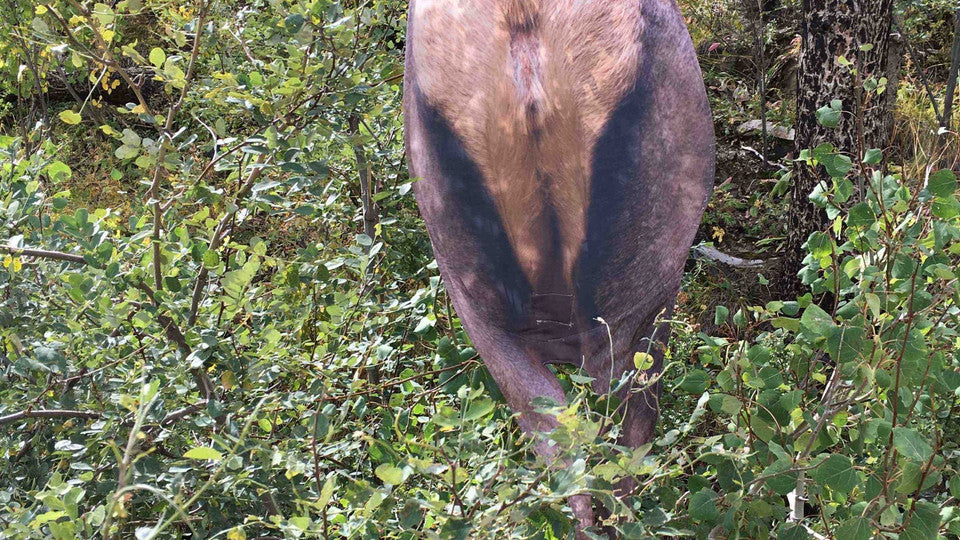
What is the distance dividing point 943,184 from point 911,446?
0.48 metres

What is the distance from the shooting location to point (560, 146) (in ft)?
5.02

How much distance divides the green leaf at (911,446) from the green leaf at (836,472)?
89 mm

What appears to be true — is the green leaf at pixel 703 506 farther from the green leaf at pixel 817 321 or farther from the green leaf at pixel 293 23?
the green leaf at pixel 293 23

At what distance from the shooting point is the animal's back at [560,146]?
1.50 meters

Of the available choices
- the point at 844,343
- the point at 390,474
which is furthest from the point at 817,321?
the point at 390,474

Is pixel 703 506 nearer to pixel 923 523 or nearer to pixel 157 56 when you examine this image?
pixel 923 523

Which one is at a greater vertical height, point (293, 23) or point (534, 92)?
point (293, 23)

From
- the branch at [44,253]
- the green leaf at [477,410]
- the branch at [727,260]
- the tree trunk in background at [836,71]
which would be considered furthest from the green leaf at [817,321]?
the branch at [727,260]

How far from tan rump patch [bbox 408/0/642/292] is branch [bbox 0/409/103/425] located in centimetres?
97

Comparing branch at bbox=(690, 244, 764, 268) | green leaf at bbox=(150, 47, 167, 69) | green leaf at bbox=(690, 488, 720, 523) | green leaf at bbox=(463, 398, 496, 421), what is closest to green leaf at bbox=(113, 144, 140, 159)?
green leaf at bbox=(150, 47, 167, 69)

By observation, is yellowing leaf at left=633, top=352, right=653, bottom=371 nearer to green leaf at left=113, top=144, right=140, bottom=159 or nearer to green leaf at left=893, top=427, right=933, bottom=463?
green leaf at left=893, top=427, right=933, bottom=463

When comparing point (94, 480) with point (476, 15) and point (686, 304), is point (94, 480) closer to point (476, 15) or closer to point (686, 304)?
point (476, 15)

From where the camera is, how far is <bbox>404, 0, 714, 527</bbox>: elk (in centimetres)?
150

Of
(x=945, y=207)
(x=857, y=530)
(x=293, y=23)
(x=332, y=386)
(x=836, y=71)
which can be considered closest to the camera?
(x=857, y=530)
